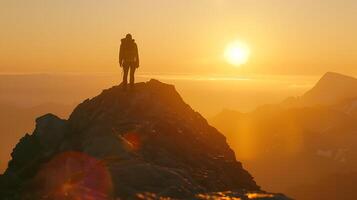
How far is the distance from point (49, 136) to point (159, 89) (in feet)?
40.7

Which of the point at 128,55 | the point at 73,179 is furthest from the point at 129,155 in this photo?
the point at 128,55

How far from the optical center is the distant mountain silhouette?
26.4m

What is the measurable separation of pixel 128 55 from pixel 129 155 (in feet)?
56.7

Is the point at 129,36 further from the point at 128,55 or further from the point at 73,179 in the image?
the point at 73,179

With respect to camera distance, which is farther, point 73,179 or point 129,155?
point 129,155

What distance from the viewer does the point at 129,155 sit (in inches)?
1228

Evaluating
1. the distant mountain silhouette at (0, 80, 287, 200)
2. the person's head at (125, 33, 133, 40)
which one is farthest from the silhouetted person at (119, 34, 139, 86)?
the distant mountain silhouette at (0, 80, 287, 200)

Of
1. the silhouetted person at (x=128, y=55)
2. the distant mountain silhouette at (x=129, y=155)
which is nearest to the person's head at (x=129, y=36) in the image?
the silhouetted person at (x=128, y=55)

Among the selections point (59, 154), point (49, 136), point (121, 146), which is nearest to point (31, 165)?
point (59, 154)

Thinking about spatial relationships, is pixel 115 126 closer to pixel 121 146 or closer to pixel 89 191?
pixel 121 146

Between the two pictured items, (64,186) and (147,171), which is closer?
Answer: (64,186)

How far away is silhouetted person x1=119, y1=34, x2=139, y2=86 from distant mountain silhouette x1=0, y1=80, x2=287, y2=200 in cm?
286

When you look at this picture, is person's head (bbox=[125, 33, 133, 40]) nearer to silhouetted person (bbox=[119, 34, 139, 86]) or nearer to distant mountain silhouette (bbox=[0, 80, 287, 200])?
silhouetted person (bbox=[119, 34, 139, 86])

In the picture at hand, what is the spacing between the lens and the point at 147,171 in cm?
2784
